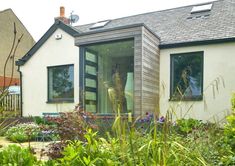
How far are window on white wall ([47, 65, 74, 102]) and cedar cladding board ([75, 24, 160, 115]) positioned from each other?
241 cm

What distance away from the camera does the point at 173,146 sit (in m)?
2.62

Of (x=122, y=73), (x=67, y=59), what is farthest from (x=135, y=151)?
(x=67, y=59)

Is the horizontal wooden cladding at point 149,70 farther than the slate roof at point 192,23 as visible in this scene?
No

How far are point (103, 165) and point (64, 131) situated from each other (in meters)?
1.43

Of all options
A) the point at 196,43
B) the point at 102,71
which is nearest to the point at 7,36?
the point at 102,71

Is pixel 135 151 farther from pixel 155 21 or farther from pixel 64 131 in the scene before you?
pixel 155 21

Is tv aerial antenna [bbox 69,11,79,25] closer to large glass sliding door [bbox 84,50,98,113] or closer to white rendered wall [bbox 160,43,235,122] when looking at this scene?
large glass sliding door [bbox 84,50,98,113]

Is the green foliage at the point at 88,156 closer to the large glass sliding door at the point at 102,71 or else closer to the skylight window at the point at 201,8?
the large glass sliding door at the point at 102,71

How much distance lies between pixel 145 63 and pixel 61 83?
4648 millimetres

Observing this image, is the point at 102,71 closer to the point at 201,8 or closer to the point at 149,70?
the point at 149,70

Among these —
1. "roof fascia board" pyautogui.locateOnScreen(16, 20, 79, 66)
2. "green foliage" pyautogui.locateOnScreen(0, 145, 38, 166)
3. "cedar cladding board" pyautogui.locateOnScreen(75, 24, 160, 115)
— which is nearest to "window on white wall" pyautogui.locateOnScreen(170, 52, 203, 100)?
"cedar cladding board" pyautogui.locateOnScreen(75, 24, 160, 115)

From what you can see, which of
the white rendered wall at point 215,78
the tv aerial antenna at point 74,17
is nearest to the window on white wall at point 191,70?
the white rendered wall at point 215,78

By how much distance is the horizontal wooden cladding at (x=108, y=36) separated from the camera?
8466mm

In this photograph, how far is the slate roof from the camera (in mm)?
9448
